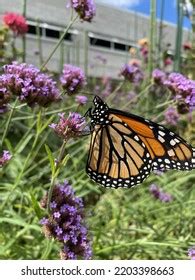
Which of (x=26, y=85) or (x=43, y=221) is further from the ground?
(x=26, y=85)

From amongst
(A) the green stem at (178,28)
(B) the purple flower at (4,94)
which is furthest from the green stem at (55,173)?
(A) the green stem at (178,28)

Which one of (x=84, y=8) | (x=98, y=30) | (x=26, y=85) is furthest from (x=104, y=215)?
(x=98, y=30)

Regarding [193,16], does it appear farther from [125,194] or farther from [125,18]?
[125,18]

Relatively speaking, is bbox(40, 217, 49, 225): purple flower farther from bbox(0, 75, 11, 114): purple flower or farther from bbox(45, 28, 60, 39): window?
bbox(45, 28, 60, 39): window

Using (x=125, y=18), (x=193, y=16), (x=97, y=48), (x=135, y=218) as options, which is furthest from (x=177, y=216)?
(x=125, y=18)

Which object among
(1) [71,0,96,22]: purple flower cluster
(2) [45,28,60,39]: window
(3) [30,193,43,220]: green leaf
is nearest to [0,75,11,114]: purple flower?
(3) [30,193,43,220]: green leaf

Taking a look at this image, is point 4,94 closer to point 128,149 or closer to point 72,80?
point 72,80
